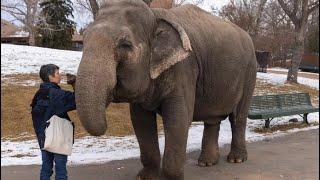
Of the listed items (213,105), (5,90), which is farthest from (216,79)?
(5,90)

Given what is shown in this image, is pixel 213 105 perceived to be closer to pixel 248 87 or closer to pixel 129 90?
pixel 248 87

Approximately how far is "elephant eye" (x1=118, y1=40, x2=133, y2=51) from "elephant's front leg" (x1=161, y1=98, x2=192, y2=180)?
1.17 m

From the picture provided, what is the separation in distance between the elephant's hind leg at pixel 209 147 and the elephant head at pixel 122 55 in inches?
99.3

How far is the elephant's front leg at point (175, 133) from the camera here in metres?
6.08

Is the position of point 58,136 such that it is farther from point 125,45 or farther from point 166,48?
point 166,48

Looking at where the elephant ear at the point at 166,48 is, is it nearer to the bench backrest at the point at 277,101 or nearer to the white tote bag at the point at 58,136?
the white tote bag at the point at 58,136

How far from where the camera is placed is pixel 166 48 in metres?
5.58

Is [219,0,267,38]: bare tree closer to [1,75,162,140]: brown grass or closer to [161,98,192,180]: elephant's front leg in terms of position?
[1,75,162,140]: brown grass

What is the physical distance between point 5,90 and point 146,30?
9.14m

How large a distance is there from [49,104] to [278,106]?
7588 mm

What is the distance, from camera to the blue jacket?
5578 millimetres

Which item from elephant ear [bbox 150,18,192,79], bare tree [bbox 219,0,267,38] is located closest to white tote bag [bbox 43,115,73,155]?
elephant ear [bbox 150,18,192,79]

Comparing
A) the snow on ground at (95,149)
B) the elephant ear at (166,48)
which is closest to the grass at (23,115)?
the snow on ground at (95,149)

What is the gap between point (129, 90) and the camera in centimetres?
520
